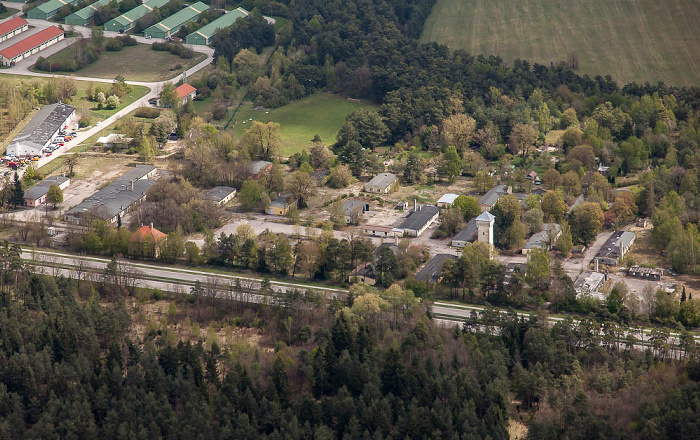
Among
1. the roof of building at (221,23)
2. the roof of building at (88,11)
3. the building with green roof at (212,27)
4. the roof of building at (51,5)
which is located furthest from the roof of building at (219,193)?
the roof of building at (51,5)

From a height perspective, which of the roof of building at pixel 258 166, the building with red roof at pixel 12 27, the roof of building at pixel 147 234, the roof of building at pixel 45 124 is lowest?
the roof of building at pixel 147 234

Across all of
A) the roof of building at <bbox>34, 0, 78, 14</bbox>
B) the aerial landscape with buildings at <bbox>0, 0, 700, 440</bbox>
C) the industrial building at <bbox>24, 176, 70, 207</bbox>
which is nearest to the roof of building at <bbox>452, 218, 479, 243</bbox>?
the aerial landscape with buildings at <bbox>0, 0, 700, 440</bbox>

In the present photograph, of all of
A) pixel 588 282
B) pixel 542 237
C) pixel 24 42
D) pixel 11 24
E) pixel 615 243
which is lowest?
pixel 588 282

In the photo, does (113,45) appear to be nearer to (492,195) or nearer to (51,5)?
(51,5)

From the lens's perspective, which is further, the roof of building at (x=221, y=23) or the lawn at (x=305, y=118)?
the roof of building at (x=221, y=23)

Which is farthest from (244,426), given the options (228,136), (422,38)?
(422,38)

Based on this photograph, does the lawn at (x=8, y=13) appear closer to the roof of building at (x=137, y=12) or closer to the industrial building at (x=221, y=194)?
the roof of building at (x=137, y=12)

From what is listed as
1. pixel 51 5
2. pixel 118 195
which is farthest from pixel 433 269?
pixel 51 5
